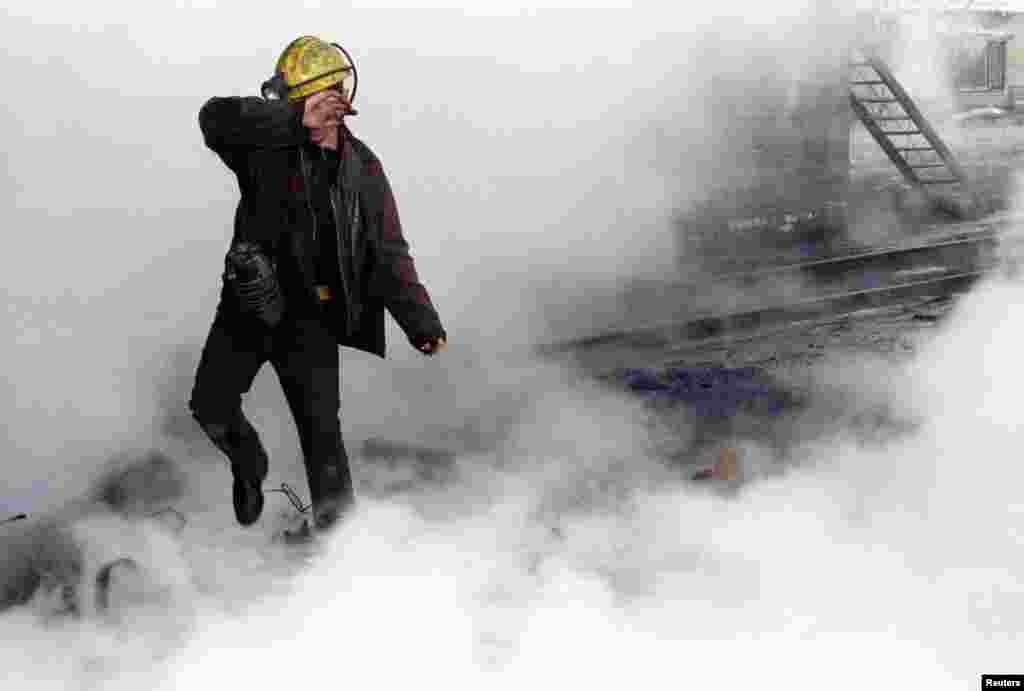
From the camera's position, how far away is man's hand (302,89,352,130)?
10.8 ft

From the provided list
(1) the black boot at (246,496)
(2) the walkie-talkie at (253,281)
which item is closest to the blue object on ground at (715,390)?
(1) the black boot at (246,496)

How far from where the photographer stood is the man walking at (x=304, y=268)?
3322 mm

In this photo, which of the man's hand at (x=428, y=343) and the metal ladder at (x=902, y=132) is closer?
the man's hand at (x=428, y=343)

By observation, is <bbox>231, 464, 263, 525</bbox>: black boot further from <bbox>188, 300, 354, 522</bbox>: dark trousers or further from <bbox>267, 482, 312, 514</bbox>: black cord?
<bbox>267, 482, 312, 514</bbox>: black cord

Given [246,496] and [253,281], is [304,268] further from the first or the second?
[246,496]

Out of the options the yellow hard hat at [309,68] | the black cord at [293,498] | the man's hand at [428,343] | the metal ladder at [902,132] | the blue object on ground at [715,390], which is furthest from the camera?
the metal ladder at [902,132]

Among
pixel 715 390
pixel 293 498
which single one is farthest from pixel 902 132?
pixel 293 498

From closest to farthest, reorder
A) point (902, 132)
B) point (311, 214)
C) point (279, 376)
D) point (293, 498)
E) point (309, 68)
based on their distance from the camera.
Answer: point (309, 68) < point (311, 214) < point (279, 376) < point (293, 498) < point (902, 132)

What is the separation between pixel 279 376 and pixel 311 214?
47 cm

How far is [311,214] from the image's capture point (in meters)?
3.43

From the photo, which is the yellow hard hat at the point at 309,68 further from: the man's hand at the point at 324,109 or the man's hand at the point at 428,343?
the man's hand at the point at 428,343

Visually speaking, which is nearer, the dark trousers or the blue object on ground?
the dark trousers

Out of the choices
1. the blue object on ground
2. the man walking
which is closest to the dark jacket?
the man walking

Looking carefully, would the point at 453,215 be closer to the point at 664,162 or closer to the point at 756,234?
the point at 664,162
